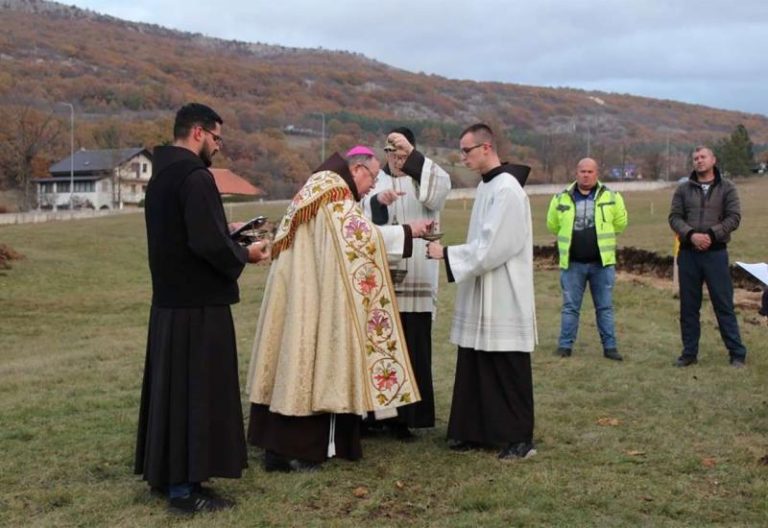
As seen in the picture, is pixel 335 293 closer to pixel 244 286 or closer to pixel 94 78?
pixel 244 286

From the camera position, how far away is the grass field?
5027 millimetres

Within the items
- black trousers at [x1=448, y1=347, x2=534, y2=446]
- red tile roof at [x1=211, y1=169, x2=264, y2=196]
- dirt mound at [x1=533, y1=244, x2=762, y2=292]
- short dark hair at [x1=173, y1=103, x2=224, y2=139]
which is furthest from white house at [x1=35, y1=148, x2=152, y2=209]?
short dark hair at [x1=173, y1=103, x2=224, y2=139]

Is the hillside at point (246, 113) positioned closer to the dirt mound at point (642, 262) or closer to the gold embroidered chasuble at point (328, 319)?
the dirt mound at point (642, 262)

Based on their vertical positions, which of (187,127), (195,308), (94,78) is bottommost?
(195,308)

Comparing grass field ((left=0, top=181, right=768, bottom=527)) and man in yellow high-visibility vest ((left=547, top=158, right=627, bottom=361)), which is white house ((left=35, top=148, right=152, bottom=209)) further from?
man in yellow high-visibility vest ((left=547, top=158, right=627, bottom=361))

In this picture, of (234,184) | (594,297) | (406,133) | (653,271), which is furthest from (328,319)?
(234,184)

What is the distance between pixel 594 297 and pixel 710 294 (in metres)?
1.36

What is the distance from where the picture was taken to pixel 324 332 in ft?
18.5

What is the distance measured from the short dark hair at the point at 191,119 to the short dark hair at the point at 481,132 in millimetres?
1964

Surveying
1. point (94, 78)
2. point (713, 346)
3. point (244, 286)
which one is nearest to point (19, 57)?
point (94, 78)

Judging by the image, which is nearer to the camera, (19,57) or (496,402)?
(496,402)

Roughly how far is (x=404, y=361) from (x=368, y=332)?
1.12ft

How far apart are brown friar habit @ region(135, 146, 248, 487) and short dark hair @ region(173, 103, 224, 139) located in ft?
0.40

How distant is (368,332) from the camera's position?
5.85 metres
